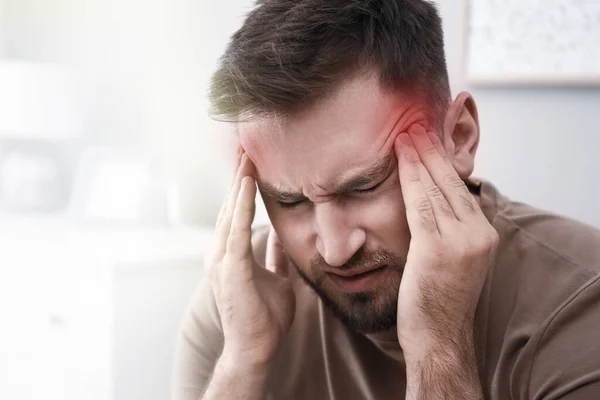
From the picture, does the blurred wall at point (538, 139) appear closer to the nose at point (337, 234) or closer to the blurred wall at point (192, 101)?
the blurred wall at point (192, 101)

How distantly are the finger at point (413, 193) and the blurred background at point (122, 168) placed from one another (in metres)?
0.42

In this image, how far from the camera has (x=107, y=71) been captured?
1.21m

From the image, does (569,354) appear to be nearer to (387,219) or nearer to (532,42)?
(387,219)

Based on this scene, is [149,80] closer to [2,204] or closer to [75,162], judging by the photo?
[75,162]

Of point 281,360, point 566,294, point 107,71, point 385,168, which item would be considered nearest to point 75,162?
point 107,71

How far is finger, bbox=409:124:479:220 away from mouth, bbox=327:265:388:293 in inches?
5.2

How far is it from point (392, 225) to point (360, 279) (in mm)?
89

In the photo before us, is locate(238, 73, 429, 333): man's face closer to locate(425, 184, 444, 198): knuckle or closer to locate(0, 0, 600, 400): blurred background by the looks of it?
locate(425, 184, 444, 198): knuckle

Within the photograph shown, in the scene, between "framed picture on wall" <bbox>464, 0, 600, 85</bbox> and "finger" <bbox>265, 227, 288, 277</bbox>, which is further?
"framed picture on wall" <bbox>464, 0, 600, 85</bbox>

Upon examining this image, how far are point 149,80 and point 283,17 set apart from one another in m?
0.52

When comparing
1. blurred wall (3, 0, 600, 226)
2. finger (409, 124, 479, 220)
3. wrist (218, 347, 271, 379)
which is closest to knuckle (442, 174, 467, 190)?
finger (409, 124, 479, 220)

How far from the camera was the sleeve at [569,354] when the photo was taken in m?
0.73

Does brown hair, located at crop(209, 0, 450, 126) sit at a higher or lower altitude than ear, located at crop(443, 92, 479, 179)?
higher

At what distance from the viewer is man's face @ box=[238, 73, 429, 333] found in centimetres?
79
